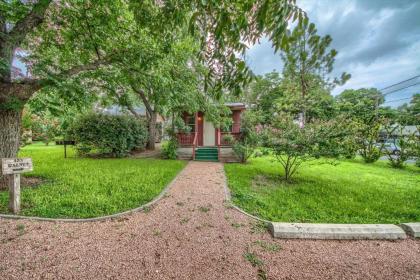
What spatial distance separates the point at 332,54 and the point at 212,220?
2.98 m

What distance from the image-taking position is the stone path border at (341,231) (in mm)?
2705

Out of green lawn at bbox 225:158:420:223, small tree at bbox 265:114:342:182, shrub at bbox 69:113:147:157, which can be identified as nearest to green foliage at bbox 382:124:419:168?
green lawn at bbox 225:158:420:223

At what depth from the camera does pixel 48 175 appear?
5.59m

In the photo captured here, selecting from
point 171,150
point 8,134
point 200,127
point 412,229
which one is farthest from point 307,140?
point 200,127

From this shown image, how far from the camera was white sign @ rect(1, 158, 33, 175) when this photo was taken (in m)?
2.96

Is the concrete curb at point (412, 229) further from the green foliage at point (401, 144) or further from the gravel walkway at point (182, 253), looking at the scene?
the green foliage at point (401, 144)

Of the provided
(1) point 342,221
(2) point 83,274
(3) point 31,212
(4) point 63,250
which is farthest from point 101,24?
(1) point 342,221

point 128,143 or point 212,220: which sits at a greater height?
point 128,143

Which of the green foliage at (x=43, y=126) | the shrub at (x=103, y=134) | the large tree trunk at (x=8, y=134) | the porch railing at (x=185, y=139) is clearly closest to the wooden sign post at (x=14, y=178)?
the large tree trunk at (x=8, y=134)

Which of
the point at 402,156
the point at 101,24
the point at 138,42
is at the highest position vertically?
the point at 101,24

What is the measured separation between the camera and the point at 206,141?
13.4m

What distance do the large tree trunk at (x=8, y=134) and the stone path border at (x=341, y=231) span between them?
6.01m

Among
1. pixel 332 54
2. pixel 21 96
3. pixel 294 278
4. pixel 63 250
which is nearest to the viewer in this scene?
Answer: pixel 332 54

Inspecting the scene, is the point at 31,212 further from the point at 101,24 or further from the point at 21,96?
the point at 101,24
